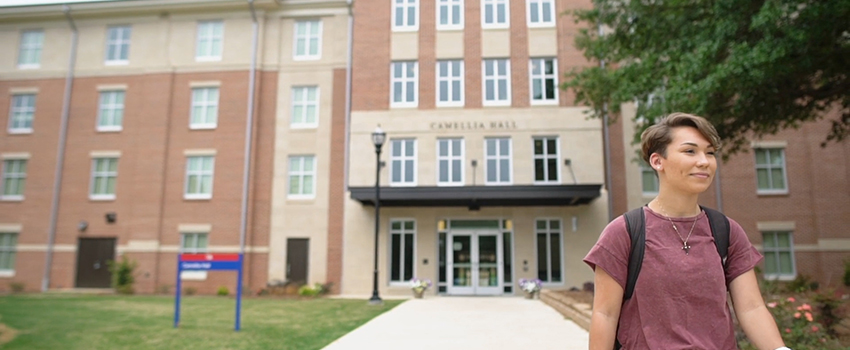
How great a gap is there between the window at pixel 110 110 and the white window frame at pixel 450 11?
574 inches

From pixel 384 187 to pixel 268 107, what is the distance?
711 cm

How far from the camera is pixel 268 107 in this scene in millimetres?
24703

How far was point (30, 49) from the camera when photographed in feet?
85.0

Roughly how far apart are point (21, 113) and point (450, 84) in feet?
63.9

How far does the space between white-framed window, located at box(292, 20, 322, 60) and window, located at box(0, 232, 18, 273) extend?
14671 mm

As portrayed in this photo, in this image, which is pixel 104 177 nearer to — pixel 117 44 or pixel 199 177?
pixel 199 177

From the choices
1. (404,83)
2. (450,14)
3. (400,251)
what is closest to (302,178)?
(400,251)

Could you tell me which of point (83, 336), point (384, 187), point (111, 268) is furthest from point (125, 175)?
point (83, 336)

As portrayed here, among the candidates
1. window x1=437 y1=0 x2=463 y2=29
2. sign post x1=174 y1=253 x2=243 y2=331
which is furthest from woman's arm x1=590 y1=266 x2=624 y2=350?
window x1=437 y1=0 x2=463 y2=29

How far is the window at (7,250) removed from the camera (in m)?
24.8

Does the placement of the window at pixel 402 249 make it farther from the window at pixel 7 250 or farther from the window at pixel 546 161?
the window at pixel 7 250

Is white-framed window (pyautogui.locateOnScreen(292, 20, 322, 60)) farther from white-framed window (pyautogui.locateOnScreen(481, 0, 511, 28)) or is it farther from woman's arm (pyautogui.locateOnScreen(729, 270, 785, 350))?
woman's arm (pyautogui.locateOnScreen(729, 270, 785, 350))

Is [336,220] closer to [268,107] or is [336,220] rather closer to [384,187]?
Answer: [384,187]

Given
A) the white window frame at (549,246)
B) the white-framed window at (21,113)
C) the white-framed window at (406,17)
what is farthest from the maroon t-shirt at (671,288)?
the white-framed window at (21,113)
